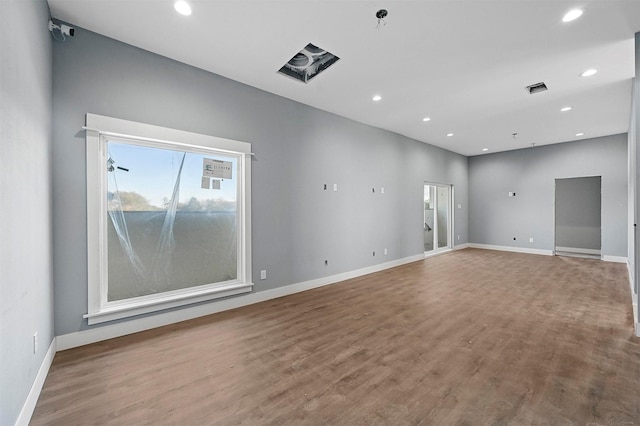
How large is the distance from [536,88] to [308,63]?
136 inches

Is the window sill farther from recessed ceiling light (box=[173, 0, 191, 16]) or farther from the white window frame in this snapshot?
recessed ceiling light (box=[173, 0, 191, 16])

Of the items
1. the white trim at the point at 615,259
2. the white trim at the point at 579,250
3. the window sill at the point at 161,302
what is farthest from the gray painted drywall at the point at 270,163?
the white trim at the point at 579,250

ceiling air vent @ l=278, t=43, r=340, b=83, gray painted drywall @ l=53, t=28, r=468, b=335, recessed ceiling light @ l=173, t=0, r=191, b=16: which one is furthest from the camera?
ceiling air vent @ l=278, t=43, r=340, b=83

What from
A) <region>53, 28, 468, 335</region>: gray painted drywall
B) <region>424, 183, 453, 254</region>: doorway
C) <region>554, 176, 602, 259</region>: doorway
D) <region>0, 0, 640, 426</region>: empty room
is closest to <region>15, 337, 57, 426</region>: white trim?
<region>0, 0, 640, 426</region>: empty room

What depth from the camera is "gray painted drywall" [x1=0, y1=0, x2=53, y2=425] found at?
55.2 inches

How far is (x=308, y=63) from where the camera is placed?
342cm

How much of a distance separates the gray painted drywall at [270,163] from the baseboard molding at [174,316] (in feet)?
0.32

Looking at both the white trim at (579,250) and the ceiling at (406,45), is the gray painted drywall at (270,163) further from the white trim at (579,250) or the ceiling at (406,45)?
the white trim at (579,250)

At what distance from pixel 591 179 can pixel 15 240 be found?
11.6m

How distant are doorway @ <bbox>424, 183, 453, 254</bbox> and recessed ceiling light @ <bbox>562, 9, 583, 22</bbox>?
16.9ft

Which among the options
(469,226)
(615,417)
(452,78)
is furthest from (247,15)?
(469,226)

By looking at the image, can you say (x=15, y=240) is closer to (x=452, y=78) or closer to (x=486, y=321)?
(x=486, y=321)

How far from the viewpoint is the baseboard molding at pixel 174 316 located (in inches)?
102

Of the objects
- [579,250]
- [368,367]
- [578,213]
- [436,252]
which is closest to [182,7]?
[368,367]
